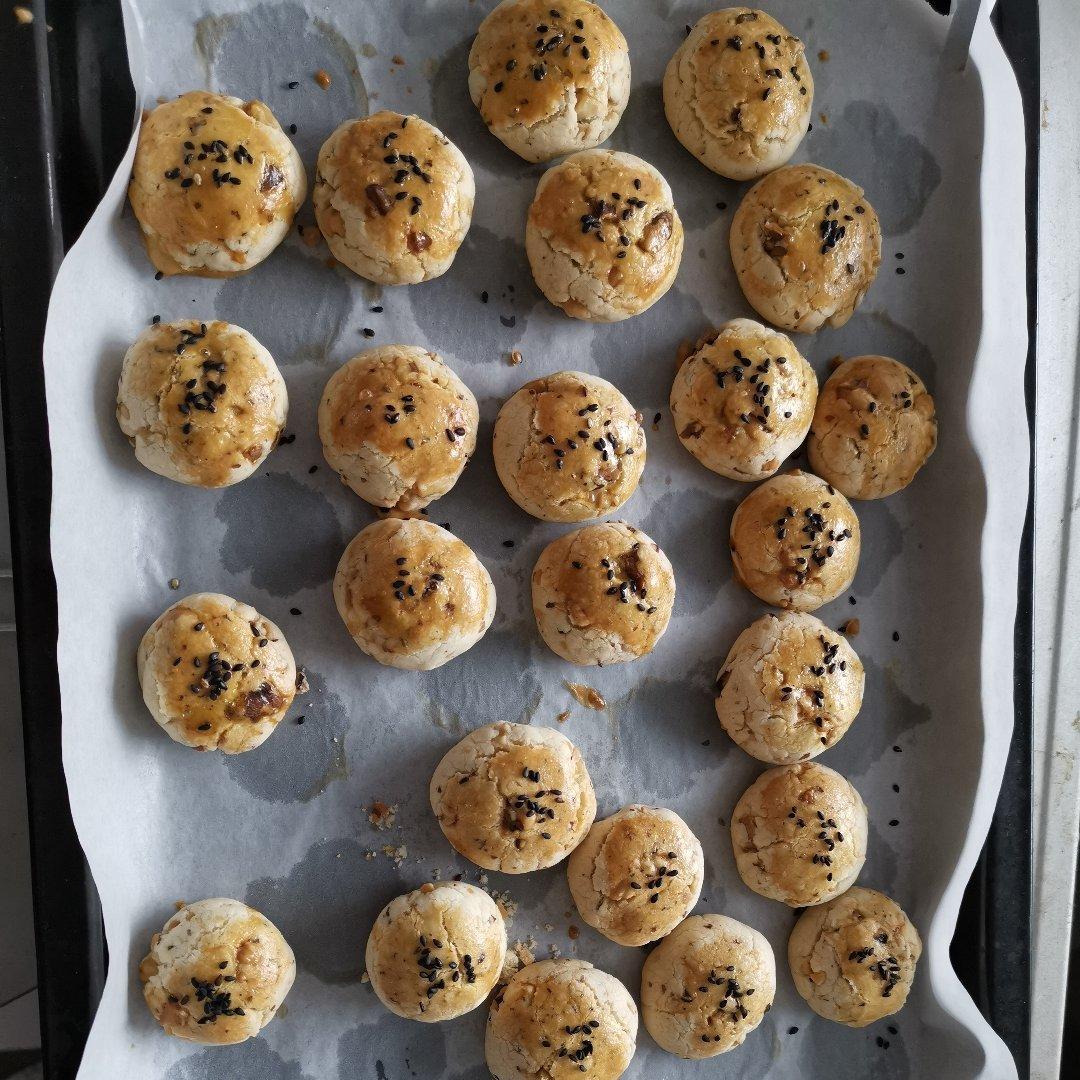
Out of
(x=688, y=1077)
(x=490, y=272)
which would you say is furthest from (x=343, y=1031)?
(x=490, y=272)

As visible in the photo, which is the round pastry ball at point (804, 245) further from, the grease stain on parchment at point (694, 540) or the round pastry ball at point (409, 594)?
the round pastry ball at point (409, 594)

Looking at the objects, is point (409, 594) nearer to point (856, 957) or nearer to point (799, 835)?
point (799, 835)

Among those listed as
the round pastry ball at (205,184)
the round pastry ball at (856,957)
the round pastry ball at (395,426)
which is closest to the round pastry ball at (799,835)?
the round pastry ball at (856,957)

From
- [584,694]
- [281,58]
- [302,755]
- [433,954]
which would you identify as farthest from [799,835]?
[281,58]

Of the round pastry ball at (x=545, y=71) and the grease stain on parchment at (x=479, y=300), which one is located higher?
the round pastry ball at (x=545, y=71)

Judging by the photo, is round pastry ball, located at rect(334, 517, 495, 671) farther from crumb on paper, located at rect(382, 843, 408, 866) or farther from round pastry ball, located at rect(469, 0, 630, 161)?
round pastry ball, located at rect(469, 0, 630, 161)

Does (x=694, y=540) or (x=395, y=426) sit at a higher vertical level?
(x=395, y=426)
